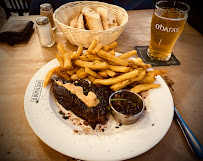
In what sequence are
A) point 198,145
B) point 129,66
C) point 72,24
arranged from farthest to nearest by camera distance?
point 72,24 → point 129,66 → point 198,145

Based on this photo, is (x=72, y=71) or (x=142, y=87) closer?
(x=142, y=87)

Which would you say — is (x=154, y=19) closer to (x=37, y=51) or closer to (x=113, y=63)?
(x=113, y=63)

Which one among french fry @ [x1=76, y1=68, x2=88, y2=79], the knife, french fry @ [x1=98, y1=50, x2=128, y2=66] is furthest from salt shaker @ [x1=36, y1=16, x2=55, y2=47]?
the knife

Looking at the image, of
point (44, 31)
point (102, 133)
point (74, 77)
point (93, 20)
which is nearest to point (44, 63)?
point (44, 31)

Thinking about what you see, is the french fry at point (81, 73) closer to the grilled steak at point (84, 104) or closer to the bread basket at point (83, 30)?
the grilled steak at point (84, 104)

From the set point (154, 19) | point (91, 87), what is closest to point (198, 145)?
point (91, 87)

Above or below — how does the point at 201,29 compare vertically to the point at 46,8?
below

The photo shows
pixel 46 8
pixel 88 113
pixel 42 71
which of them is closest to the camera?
pixel 88 113

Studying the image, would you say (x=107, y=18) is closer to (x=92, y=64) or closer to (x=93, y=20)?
(x=93, y=20)
